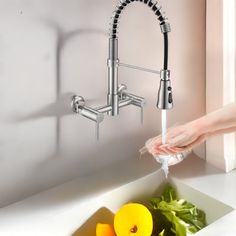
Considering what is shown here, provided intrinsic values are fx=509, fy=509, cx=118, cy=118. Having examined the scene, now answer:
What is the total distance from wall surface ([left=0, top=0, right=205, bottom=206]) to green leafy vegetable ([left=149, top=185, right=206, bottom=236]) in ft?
0.66

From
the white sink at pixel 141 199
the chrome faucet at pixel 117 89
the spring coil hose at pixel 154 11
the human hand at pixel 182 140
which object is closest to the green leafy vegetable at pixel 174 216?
the white sink at pixel 141 199

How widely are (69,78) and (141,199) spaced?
0.39m

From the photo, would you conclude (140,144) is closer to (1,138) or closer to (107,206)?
(107,206)

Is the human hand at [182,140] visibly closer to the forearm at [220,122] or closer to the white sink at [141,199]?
the forearm at [220,122]

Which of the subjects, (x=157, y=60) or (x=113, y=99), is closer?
(x=113, y=99)

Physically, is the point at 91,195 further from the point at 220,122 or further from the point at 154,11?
the point at 154,11

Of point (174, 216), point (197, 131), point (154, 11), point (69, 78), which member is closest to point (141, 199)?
point (174, 216)

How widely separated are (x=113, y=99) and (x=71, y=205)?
0.28 m

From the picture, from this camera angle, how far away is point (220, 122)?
1.29 metres

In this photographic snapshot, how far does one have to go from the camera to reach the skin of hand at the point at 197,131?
128 centimetres

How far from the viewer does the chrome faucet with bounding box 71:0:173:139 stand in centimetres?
113

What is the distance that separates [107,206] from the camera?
1321mm

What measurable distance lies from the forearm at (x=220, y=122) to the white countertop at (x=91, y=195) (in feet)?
0.54

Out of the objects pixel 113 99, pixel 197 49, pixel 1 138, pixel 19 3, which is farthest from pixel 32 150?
pixel 197 49
